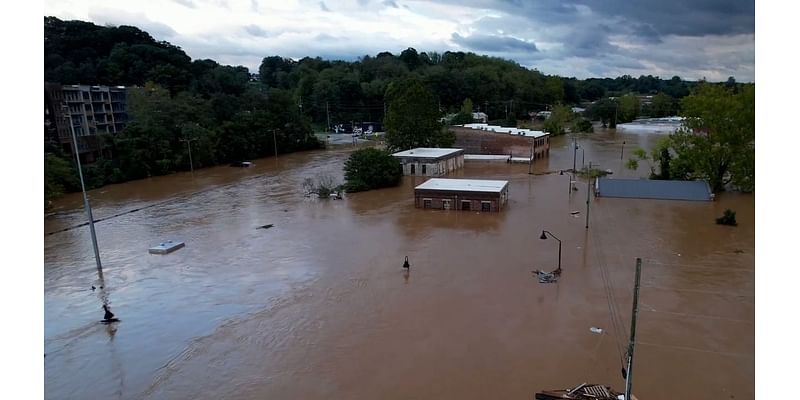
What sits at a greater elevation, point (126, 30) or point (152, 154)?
point (126, 30)

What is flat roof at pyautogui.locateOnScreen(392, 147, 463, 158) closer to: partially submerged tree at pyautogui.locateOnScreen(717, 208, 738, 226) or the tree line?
the tree line

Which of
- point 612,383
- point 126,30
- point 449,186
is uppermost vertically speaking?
point 126,30

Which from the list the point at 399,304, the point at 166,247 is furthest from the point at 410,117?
the point at 399,304

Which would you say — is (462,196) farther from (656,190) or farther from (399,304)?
(399,304)

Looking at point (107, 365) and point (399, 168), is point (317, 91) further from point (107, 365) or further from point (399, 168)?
point (107, 365)

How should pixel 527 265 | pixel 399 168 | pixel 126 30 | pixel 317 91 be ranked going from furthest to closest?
1. pixel 317 91
2. pixel 126 30
3. pixel 399 168
4. pixel 527 265

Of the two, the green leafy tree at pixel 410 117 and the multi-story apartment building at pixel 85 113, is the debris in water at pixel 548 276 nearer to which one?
the green leafy tree at pixel 410 117

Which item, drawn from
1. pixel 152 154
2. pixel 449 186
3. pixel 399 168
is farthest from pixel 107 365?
pixel 152 154

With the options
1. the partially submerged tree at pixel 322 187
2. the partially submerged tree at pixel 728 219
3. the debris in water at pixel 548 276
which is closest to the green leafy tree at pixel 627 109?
the partially submerged tree at pixel 322 187

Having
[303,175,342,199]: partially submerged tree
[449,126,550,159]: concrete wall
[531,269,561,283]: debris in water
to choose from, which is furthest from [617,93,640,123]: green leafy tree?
[531,269,561,283]: debris in water
